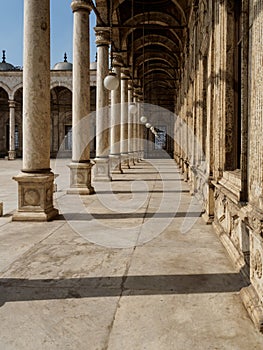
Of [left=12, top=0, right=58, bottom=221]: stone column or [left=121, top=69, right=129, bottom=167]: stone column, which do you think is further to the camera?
[left=121, top=69, right=129, bottom=167]: stone column

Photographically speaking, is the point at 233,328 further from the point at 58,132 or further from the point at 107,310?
the point at 58,132

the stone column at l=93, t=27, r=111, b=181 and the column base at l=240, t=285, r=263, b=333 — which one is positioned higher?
the stone column at l=93, t=27, r=111, b=181

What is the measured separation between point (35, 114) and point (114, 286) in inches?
161

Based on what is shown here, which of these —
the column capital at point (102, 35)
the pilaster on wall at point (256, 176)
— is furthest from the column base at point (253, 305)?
the column capital at point (102, 35)

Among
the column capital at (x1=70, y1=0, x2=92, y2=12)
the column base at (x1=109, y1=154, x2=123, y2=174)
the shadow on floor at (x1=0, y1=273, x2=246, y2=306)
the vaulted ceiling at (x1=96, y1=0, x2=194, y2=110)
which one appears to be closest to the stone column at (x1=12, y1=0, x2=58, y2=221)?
the shadow on floor at (x1=0, y1=273, x2=246, y2=306)

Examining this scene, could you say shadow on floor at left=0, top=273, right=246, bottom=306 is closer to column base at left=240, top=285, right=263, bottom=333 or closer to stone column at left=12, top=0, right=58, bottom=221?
column base at left=240, top=285, right=263, bottom=333

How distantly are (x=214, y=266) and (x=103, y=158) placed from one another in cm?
1001

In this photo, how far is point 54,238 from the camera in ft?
17.6

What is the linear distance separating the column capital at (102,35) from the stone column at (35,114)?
292 inches

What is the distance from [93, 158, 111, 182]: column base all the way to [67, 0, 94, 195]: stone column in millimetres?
3539

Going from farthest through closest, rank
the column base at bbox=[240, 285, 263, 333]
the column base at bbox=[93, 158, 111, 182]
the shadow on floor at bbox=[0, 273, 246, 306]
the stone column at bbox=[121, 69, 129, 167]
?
the stone column at bbox=[121, 69, 129, 167] → the column base at bbox=[93, 158, 111, 182] → the shadow on floor at bbox=[0, 273, 246, 306] → the column base at bbox=[240, 285, 263, 333]

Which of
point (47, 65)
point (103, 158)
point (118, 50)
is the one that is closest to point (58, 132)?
point (118, 50)

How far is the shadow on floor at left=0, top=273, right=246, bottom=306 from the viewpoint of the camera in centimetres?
330

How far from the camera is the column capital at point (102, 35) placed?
13.8m
